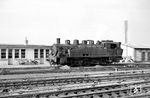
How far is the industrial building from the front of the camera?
3041cm

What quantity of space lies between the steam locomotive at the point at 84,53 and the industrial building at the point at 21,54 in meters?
5.23

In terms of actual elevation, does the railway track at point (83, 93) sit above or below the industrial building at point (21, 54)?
below

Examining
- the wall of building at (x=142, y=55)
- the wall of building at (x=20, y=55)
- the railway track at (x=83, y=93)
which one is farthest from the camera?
the wall of building at (x=142, y=55)

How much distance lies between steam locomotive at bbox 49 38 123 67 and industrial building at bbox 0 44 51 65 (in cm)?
523

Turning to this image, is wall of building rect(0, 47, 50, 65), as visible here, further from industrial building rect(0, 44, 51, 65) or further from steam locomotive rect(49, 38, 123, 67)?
steam locomotive rect(49, 38, 123, 67)

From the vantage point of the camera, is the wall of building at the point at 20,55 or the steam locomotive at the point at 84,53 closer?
the steam locomotive at the point at 84,53

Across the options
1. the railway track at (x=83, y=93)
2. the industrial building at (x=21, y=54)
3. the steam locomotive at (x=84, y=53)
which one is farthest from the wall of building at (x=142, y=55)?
the railway track at (x=83, y=93)

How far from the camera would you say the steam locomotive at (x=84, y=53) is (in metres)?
26.7

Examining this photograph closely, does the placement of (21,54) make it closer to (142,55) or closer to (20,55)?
(20,55)

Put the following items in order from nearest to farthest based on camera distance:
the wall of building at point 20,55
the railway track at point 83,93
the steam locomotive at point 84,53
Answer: the railway track at point 83,93 → the steam locomotive at point 84,53 → the wall of building at point 20,55

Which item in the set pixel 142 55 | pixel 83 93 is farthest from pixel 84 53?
pixel 142 55

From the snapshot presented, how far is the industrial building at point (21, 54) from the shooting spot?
1197 inches

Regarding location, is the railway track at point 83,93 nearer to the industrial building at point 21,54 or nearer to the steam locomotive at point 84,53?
the steam locomotive at point 84,53

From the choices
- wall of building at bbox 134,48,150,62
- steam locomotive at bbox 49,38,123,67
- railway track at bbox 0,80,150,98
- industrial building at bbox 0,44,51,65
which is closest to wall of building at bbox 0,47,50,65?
industrial building at bbox 0,44,51,65
